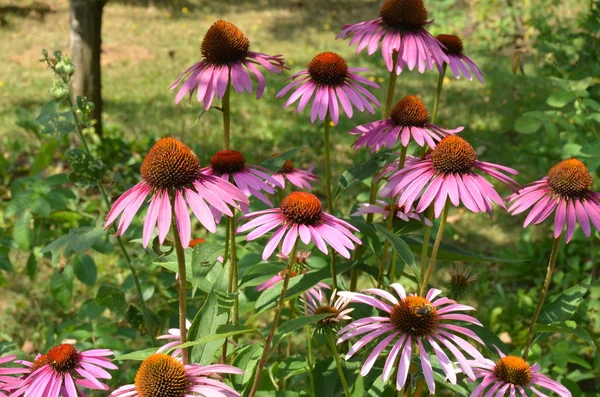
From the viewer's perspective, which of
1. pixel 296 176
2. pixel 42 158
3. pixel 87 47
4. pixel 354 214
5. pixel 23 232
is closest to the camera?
pixel 354 214

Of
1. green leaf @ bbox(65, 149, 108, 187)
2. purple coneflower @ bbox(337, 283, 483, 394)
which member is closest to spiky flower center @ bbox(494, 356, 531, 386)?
purple coneflower @ bbox(337, 283, 483, 394)

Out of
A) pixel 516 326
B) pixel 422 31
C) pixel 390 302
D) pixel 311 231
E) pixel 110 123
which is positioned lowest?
pixel 516 326

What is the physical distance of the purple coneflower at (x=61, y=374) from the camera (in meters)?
1.20

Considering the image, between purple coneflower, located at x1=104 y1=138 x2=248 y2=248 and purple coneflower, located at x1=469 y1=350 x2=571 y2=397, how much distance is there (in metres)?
0.62

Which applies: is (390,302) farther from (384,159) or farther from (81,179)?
(81,179)

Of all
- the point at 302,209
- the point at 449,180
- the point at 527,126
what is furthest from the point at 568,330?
the point at 527,126

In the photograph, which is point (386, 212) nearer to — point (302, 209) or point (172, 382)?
point (302, 209)

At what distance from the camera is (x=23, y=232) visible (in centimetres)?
208

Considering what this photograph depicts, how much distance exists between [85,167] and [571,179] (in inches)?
48.0

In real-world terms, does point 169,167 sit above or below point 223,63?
below

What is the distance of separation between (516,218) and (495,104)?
1586 millimetres

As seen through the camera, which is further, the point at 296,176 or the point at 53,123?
the point at 296,176

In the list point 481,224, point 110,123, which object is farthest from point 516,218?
point 110,123

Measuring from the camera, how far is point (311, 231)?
1198 millimetres
